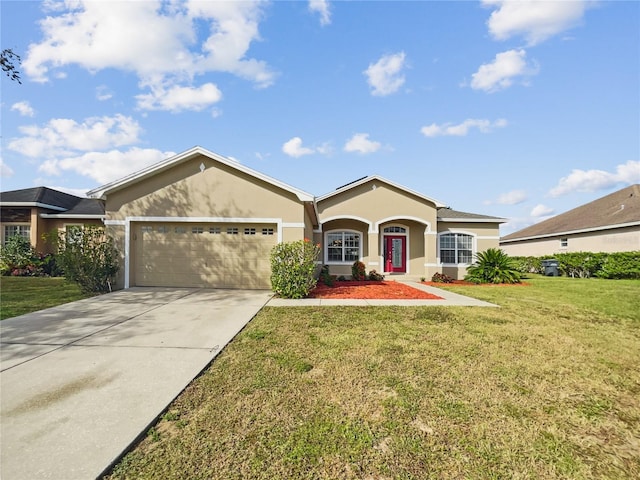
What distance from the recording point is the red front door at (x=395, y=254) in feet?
55.6

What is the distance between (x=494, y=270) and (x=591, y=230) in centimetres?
1129

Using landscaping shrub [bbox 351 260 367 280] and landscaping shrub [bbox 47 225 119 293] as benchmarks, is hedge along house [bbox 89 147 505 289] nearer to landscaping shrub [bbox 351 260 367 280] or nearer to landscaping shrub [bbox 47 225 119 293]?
landscaping shrub [bbox 47 225 119 293]

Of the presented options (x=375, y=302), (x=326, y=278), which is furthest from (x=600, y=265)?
(x=375, y=302)

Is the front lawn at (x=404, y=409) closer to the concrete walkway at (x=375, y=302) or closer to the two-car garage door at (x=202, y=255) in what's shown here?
the concrete walkway at (x=375, y=302)

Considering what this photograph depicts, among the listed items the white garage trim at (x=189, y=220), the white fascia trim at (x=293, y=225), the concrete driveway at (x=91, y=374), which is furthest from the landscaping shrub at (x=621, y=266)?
the concrete driveway at (x=91, y=374)

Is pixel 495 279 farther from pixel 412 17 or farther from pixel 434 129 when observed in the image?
pixel 412 17

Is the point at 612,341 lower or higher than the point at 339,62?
lower

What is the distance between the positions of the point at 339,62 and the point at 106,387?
13023 mm

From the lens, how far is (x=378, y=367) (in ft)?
13.8

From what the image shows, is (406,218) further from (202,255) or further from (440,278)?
(202,255)

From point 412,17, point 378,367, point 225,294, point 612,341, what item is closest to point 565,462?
point 378,367

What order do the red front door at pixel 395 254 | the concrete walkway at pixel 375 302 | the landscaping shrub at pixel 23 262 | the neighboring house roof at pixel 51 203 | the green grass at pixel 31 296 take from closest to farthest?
the green grass at pixel 31 296
the concrete walkway at pixel 375 302
the landscaping shrub at pixel 23 262
the neighboring house roof at pixel 51 203
the red front door at pixel 395 254

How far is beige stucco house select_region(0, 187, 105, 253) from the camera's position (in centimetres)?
1608

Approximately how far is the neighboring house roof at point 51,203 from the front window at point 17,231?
1.21 metres
